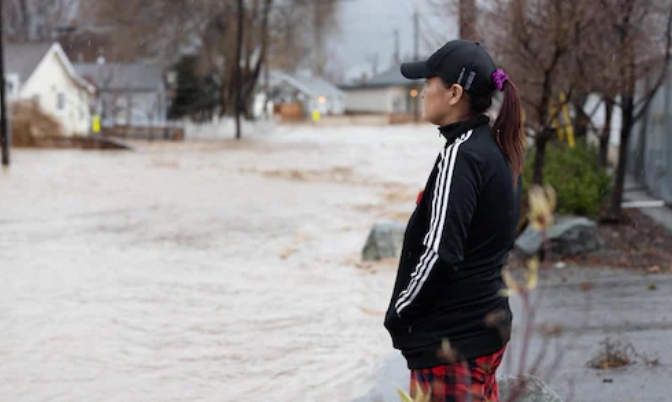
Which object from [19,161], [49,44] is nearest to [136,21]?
[49,44]

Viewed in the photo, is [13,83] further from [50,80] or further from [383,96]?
[383,96]

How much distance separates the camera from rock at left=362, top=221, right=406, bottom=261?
11.7m

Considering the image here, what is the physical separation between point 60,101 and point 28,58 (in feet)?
9.51

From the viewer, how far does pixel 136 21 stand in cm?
5466

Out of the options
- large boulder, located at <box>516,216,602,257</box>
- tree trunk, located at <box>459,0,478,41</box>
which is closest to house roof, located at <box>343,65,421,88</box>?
tree trunk, located at <box>459,0,478,41</box>

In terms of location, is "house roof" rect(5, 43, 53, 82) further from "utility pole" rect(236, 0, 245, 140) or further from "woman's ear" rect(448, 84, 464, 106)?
"woman's ear" rect(448, 84, 464, 106)

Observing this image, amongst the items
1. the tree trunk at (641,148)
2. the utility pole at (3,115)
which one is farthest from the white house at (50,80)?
the tree trunk at (641,148)

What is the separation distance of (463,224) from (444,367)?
463mm

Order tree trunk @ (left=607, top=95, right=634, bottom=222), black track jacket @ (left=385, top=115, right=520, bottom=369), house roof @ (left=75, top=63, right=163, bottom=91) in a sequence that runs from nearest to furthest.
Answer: black track jacket @ (left=385, top=115, right=520, bottom=369), tree trunk @ (left=607, top=95, right=634, bottom=222), house roof @ (left=75, top=63, right=163, bottom=91)

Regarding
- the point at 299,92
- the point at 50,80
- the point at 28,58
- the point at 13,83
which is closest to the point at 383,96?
the point at 299,92

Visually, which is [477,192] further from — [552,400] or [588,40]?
[588,40]

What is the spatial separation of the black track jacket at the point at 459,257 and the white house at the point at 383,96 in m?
91.2

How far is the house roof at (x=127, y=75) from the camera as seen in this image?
227 feet

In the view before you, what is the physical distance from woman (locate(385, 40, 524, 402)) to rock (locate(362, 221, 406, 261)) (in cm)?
833
